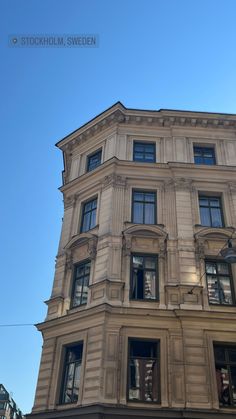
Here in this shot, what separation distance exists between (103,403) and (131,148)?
1360 cm

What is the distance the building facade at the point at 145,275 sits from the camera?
49.2 ft

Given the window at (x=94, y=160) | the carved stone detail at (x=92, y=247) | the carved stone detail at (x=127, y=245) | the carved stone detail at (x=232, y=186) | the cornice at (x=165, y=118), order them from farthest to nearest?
the window at (x=94, y=160) → the cornice at (x=165, y=118) → the carved stone detail at (x=232, y=186) → the carved stone detail at (x=92, y=247) → the carved stone detail at (x=127, y=245)

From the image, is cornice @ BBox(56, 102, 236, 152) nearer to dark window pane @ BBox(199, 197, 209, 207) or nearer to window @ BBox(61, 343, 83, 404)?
dark window pane @ BBox(199, 197, 209, 207)

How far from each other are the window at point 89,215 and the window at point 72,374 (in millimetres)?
6328

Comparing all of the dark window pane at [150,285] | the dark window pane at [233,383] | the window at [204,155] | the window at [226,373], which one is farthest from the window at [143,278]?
the window at [204,155]

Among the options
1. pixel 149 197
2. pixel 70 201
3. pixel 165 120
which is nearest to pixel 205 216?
pixel 149 197

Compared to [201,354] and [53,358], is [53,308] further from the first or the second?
[201,354]

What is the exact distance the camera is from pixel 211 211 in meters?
20.5

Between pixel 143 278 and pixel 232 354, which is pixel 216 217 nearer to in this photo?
pixel 143 278

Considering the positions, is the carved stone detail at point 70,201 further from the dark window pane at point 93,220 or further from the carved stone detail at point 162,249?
the carved stone detail at point 162,249

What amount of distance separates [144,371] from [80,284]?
5208 millimetres

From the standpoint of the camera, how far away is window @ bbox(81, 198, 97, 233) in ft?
68.8

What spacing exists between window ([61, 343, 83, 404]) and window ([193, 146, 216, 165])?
12.1 m

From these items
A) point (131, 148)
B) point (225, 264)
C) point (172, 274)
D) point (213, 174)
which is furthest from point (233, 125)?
point (172, 274)
